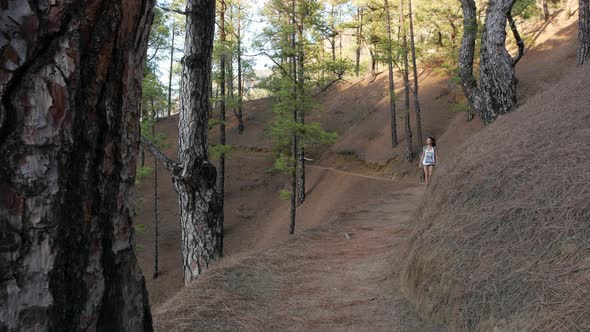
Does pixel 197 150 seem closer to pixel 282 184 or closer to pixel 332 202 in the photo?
pixel 332 202

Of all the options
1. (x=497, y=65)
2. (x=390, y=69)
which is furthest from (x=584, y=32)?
(x=390, y=69)

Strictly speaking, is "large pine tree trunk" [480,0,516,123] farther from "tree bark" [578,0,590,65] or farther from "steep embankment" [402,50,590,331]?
"steep embankment" [402,50,590,331]

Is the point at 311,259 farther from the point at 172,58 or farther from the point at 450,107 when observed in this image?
the point at 172,58

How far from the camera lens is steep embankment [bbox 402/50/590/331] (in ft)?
9.25

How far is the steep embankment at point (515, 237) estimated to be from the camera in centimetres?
282

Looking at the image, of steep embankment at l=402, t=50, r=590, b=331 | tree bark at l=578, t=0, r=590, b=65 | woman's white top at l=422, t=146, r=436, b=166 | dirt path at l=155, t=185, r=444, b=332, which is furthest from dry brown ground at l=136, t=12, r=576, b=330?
tree bark at l=578, t=0, r=590, b=65

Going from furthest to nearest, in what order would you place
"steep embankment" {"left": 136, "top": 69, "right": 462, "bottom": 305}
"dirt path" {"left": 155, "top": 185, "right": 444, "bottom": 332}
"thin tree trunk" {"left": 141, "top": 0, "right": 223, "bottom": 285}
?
1. "steep embankment" {"left": 136, "top": 69, "right": 462, "bottom": 305}
2. "thin tree trunk" {"left": 141, "top": 0, "right": 223, "bottom": 285}
3. "dirt path" {"left": 155, "top": 185, "right": 444, "bottom": 332}

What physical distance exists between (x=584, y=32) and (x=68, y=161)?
11.3 meters

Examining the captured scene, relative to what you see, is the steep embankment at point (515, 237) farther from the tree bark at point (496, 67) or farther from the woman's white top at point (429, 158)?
the woman's white top at point (429, 158)

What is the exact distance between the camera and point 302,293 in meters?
4.71

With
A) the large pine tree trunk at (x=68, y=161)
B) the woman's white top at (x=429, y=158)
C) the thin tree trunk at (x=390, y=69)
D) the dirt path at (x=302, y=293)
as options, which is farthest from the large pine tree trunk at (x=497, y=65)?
the thin tree trunk at (x=390, y=69)

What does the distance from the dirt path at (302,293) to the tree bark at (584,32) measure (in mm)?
6557

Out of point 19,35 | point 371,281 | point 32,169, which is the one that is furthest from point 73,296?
point 371,281

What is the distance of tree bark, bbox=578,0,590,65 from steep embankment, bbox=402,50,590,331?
5.05m
